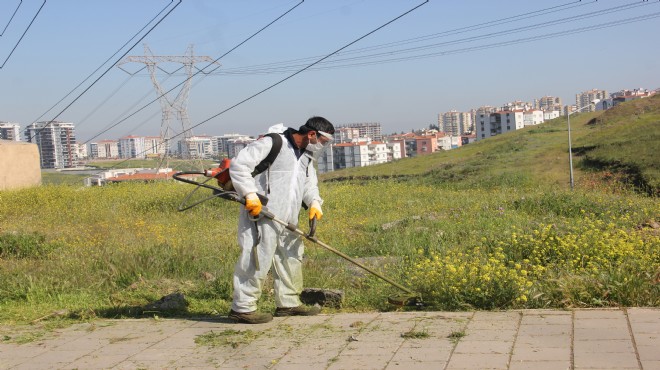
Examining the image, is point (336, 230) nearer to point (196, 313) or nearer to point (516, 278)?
point (196, 313)

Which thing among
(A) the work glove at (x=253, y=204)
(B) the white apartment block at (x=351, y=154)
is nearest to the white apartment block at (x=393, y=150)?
(B) the white apartment block at (x=351, y=154)

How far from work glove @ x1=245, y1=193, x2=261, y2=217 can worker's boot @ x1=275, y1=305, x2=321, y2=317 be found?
103cm

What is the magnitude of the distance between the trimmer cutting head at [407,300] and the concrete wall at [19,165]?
21251 millimetres

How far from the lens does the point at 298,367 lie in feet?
15.9

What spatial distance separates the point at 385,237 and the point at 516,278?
5107 millimetres

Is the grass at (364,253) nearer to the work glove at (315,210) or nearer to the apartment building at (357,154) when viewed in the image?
the work glove at (315,210)

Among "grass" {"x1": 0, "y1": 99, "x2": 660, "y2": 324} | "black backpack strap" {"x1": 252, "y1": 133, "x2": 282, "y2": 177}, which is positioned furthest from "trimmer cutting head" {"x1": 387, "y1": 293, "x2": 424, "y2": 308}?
"black backpack strap" {"x1": 252, "y1": 133, "x2": 282, "y2": 177}

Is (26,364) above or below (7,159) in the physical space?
below

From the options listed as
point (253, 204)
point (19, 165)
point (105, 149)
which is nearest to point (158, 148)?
point (19, 165)

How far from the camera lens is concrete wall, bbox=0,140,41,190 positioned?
2531 centimetres

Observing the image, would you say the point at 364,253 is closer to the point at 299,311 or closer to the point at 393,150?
the point at 299,311

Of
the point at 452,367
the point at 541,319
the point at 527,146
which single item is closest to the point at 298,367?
the point at 452,367

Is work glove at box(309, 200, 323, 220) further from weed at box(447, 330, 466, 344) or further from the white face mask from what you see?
weed at box(447, 330, 466, 344)

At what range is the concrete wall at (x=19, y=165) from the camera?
2531cm
